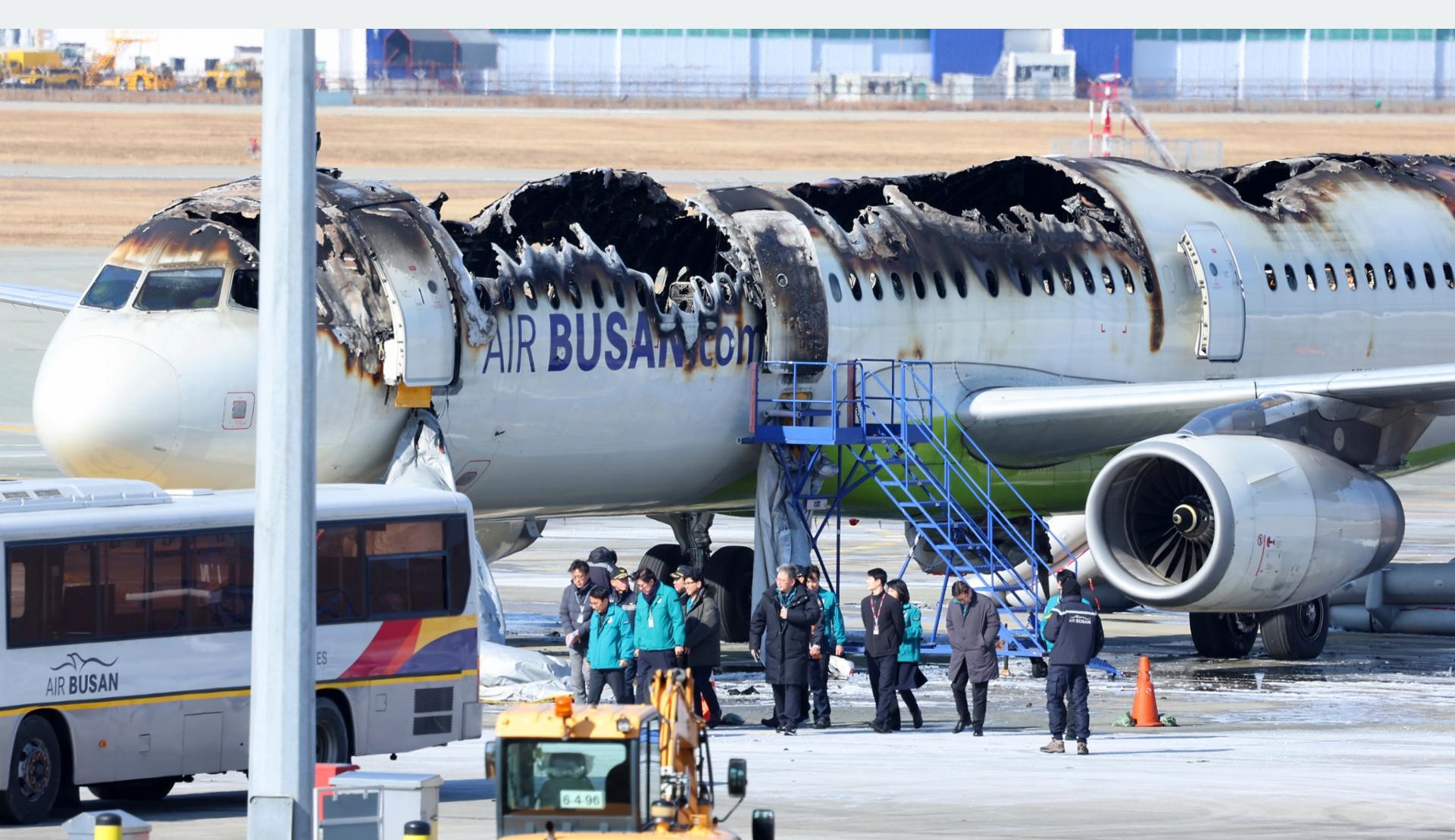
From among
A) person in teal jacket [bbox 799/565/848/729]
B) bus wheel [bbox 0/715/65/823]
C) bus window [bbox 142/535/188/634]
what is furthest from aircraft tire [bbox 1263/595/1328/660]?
bus wheel [bbox 0/715/65/823]

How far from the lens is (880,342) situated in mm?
27172

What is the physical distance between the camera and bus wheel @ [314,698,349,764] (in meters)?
18.5

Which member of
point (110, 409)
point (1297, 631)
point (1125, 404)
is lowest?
point (1297, 631)

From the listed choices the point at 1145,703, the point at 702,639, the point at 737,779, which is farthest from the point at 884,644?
the point at 737,779

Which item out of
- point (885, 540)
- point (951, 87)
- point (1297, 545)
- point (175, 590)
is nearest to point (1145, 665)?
point (1297, 545)

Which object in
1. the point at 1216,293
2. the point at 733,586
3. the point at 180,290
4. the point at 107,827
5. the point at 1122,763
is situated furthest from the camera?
the point at 733,586

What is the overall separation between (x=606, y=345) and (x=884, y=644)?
4.93 meters

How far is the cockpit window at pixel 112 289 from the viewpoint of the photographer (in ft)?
74.7

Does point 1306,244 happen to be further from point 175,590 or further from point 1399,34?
point 1399,34

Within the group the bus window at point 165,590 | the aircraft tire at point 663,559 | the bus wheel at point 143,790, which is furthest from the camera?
the aircraft tire at point 663,559

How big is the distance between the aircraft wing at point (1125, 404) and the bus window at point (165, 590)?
11.5 m

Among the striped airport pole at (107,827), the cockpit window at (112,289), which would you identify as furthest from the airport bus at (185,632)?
the striped airport pole at (107,827)

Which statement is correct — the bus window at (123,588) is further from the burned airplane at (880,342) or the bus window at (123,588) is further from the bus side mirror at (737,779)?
the bus side mirror at (737,779)

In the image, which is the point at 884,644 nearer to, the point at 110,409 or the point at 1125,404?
the point at 1125,404
